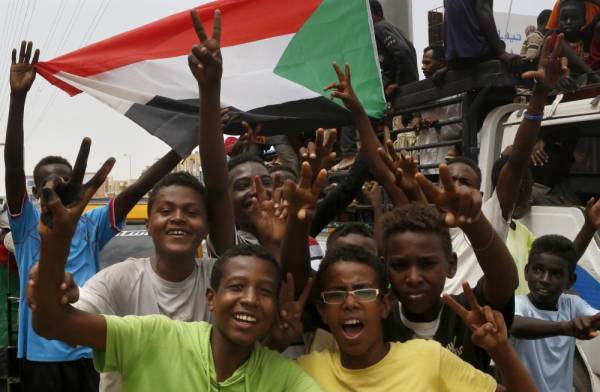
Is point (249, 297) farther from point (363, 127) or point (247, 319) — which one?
point (363, 127)

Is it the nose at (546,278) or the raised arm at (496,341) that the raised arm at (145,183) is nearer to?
the raised arm at (496,341)

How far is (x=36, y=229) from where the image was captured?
3.49 m

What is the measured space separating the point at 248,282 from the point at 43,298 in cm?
61

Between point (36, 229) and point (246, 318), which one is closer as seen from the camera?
point (246, 318)

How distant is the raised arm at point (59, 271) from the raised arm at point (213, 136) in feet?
2.10

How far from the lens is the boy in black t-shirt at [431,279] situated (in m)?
2.24

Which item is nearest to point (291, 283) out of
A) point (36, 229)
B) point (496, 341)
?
point (496, 341)

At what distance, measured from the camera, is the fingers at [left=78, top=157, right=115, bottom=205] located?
1.94m

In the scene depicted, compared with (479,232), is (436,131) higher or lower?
higher

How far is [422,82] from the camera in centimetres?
491

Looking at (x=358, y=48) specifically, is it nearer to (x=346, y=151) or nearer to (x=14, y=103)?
(x=346, y=151)

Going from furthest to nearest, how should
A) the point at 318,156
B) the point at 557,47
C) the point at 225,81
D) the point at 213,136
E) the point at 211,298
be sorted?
the point at 225,81 → the point at 557,47 → the point at 213,136 → the point at 318,156 → the point at 211,298

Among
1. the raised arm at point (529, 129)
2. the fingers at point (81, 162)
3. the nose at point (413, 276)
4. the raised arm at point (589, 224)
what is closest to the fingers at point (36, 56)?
the fingers at point (81, 162)

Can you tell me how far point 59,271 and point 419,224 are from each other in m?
1.21
